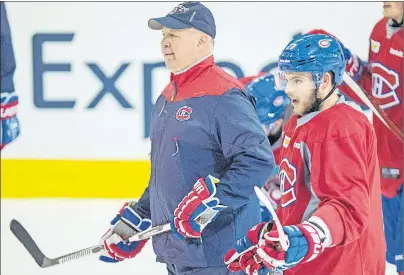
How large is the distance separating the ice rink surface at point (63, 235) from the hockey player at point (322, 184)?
5.56ft

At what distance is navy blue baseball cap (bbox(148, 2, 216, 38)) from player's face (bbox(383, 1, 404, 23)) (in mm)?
1068

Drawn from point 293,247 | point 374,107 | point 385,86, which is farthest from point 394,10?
point 293,247

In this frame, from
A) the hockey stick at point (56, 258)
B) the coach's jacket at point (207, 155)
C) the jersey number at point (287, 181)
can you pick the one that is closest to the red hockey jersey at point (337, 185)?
the jersey number at point (287, 181)

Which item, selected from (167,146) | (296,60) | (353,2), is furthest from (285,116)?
(353,2)

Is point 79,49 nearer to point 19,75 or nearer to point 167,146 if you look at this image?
point 19,75

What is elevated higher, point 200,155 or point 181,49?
point 181,49

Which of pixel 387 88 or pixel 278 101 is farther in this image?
pixel 387 88

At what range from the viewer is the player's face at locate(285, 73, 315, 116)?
2057 mm

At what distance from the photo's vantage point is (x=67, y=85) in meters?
4.93

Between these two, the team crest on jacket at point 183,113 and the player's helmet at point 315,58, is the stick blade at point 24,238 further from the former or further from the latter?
the player's helmet at point 315,58

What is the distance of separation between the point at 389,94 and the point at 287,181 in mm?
1504

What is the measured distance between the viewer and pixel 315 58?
6.77 ft

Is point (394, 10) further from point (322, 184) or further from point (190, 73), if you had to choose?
point (322, 184)

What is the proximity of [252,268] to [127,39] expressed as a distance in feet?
9.93
